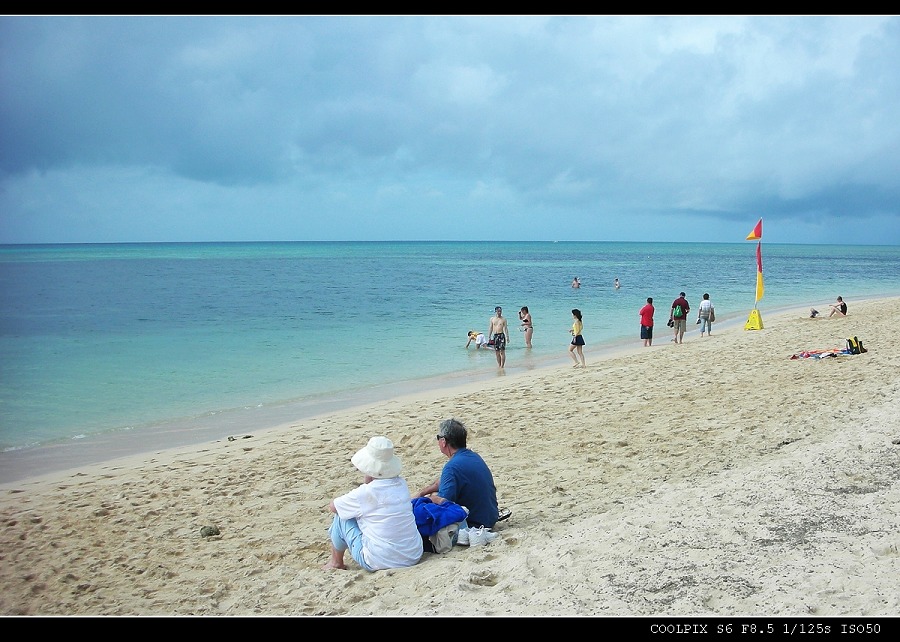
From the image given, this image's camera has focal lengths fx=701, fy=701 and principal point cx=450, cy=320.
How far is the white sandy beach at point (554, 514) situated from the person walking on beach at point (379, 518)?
5.2 inches

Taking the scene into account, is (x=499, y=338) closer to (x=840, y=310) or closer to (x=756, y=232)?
(x=756, y=232)

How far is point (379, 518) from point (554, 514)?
62.0 inches

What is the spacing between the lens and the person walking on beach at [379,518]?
4773 mm

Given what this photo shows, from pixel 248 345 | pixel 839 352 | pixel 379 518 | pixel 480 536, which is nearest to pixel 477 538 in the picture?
pixel 480 536

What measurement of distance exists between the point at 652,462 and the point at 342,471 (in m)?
3.23

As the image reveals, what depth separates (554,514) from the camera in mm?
5652

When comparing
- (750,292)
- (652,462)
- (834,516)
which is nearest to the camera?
(834,516)

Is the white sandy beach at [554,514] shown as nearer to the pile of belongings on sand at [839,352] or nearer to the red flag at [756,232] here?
the pile of belongings on sand at [839,352]

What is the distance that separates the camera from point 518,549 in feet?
15.8
